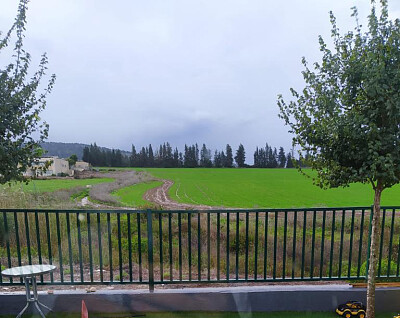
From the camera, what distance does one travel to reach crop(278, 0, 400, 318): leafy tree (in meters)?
2.32

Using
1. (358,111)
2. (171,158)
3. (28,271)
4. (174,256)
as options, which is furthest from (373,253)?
(171,158)

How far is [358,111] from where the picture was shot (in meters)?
2.54

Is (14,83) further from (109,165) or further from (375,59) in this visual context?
(109,165)

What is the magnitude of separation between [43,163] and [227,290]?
265 centimetres

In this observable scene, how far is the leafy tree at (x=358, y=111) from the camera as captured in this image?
2322mm

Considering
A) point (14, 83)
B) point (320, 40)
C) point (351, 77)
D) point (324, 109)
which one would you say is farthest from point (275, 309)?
point (14, 83)

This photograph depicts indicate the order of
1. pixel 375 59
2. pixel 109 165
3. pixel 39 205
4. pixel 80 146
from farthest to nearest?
pixel 80 146 → pixel 109 165 → pixel 39 205 → pixel 375 59

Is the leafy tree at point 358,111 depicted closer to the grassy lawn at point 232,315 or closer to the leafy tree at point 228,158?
the grassy lawn at point 232,315

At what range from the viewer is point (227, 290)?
10.5 ft

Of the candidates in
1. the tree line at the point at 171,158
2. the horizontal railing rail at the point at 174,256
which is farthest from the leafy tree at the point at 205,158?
the horizontal railing rail at the point at 174,256

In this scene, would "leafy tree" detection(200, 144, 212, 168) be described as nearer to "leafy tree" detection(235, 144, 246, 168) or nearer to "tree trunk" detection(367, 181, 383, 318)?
"leafy tree" detection(235, 144, 246, 168)

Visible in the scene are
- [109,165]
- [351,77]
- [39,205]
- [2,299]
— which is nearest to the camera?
[351,77]

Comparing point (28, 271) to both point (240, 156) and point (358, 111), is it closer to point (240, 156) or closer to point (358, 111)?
point (358, 111)

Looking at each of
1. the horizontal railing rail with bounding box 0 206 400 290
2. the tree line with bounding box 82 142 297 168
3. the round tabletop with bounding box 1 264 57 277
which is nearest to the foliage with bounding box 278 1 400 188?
the horizontal railing rail with bounding box 0 206 400 290
